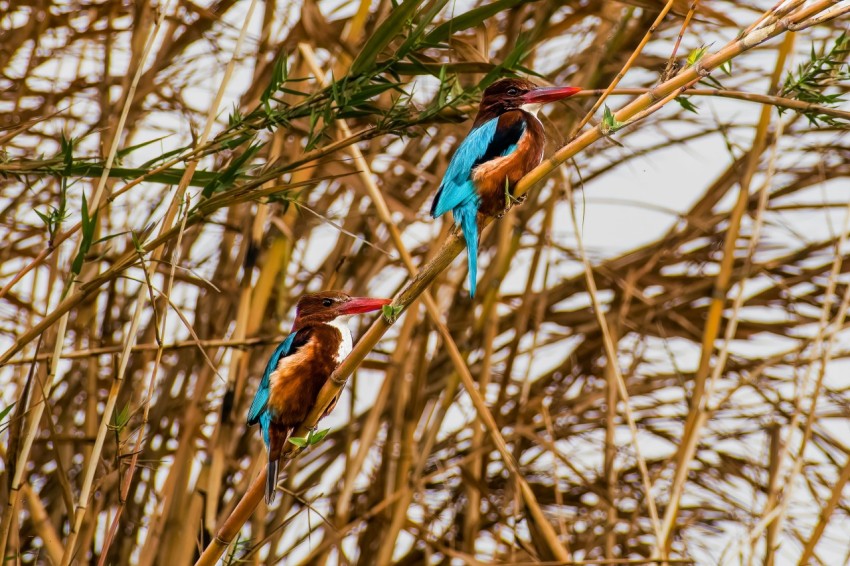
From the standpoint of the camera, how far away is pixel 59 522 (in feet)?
9.34

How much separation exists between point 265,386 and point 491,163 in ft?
2.16

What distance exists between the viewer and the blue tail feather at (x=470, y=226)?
6.03ft

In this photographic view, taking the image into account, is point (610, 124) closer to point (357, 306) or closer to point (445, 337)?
point (357, 306)

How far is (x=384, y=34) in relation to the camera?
1879mm

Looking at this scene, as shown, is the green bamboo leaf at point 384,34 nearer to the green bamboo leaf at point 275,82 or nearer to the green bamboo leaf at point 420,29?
the green bamboo leaf at point 420,29

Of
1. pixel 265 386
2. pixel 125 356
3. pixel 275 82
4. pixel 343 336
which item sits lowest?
pixel 125 356

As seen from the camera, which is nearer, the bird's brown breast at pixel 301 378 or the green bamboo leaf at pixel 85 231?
the green bamboo leaf at pixel 85 231

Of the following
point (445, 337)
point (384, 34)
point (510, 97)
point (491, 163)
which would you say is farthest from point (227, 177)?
point (445, 337)

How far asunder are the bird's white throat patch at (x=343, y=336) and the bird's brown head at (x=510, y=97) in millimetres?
539

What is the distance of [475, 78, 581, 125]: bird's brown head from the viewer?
214cm

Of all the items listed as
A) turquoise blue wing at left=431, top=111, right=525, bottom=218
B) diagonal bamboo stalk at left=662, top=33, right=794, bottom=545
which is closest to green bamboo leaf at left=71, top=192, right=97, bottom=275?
turquoise blue wing at left=431, top=111, right=525, bottom=218

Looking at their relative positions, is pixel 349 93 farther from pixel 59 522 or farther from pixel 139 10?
pixel 59 522

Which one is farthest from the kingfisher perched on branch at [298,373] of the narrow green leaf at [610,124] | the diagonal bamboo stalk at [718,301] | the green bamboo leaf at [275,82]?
the diagonal bamboo stalk at [718,301]

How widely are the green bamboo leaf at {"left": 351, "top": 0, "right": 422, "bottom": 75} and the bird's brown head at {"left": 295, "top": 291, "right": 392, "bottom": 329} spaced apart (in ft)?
1.84
